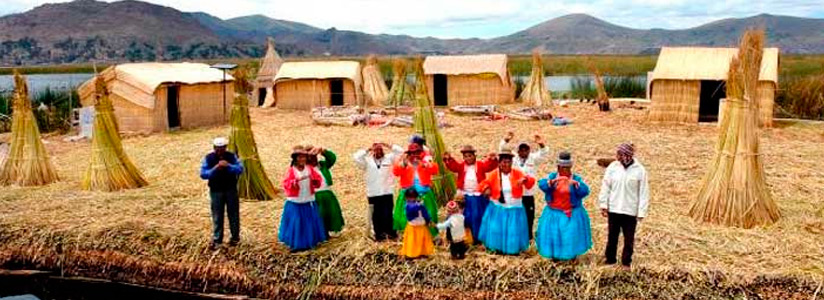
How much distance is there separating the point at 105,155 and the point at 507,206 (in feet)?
18.3

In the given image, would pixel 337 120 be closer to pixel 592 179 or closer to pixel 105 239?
pixel 592 179

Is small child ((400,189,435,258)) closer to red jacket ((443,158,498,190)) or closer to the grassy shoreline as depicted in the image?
red jacket ((443,158,498,190))

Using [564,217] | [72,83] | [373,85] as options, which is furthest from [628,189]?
[72,83]

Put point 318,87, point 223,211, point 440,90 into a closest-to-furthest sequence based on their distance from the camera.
Result: point 223,211
point 318,87
point 440,90

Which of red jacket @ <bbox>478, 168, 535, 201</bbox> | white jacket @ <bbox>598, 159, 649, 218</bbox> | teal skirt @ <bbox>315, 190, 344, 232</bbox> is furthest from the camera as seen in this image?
teal skirt @ <bbox>315, 190, 344, 232</bbox>

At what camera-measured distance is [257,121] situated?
1745 centimetres

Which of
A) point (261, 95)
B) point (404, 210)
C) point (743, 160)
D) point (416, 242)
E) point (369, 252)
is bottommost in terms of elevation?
point (369, 252)

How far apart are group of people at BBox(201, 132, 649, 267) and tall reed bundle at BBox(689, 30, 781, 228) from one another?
168 cm

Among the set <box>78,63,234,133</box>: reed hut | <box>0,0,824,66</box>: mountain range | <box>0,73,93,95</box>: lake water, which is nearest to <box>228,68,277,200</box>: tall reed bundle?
<box>78,63,234,133</box>: reed hut

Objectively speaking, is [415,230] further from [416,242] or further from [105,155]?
[105,155]

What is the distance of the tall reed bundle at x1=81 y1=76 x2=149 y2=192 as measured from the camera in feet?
28.9

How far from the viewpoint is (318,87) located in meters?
20.4

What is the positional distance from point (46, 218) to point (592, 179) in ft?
21.9

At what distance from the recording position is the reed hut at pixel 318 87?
66.5 ft
